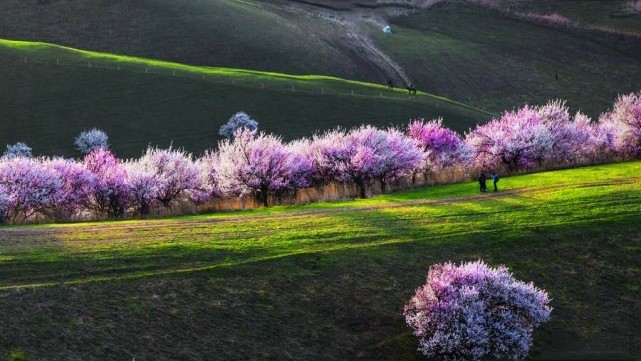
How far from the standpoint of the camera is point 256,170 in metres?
59.2

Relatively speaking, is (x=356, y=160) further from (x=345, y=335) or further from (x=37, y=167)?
(x=345, y=335)

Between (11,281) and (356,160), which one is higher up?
(356,160)

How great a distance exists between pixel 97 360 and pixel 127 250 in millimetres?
10169

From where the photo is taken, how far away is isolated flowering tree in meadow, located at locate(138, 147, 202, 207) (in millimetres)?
58219

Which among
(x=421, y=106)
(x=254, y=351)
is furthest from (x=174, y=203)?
(x=421, y=106)

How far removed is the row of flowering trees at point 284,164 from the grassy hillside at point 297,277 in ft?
31.6

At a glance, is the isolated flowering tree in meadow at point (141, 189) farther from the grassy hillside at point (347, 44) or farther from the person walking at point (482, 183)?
the grassy hillside at point (347, 44)

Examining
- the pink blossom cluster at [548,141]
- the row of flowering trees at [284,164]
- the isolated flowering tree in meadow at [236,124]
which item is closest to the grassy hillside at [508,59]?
the isolated flowering tree in meadow at [236,124]

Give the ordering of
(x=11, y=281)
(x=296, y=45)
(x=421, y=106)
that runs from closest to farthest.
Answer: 1. (x=11, y=281)
2. (x=421, y=106)
3. (x=296, y=45)

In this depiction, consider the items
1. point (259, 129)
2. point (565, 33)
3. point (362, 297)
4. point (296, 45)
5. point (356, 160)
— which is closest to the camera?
point (362, 297)

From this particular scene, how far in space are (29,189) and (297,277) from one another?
25.0 meters

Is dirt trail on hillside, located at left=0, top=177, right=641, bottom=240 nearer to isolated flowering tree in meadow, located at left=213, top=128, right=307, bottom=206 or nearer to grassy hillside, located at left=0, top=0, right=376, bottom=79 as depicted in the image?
isolated flowering tree in meadow, located at left=213, top=128, right=307, bottom=206

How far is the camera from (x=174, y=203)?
5822 centimetres

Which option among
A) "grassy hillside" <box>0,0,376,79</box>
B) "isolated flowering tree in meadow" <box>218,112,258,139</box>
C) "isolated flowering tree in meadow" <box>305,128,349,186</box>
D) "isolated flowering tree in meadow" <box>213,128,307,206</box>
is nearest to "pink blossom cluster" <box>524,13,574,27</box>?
"grassy hillside" <box>0,0,376,79</box>
